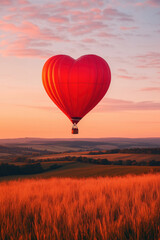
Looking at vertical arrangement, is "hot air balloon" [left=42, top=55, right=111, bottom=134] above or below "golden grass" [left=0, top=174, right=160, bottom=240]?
above

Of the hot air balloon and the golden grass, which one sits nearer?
the golden grass

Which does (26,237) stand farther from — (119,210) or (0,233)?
(119,210)

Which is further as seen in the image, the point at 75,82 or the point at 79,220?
the point at 75,82

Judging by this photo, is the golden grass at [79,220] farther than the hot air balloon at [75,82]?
No

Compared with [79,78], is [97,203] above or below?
below

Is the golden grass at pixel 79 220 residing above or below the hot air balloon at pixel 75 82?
below

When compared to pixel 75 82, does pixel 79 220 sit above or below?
below

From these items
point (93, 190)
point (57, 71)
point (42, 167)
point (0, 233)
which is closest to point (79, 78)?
point (57, 71)

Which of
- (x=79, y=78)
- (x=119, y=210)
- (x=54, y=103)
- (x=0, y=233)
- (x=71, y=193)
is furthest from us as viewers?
(x=54, y=103)
